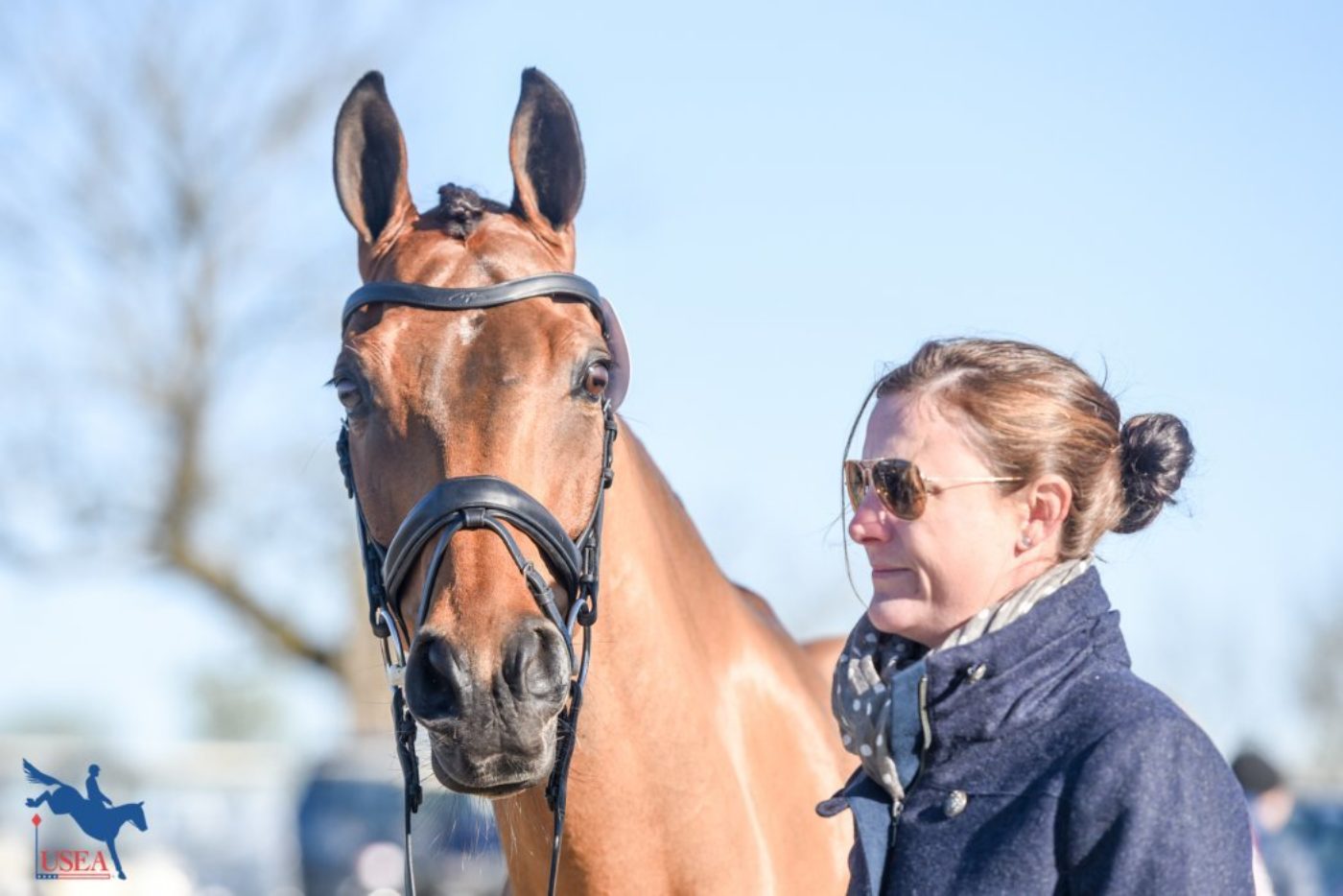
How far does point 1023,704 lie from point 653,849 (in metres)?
1.24

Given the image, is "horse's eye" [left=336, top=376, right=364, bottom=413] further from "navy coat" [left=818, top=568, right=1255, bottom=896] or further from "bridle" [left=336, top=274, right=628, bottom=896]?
"navy coat" [left=818, top=568, right=1255, bottom=896]

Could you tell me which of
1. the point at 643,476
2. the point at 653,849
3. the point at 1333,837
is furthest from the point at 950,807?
the point at 1333,837

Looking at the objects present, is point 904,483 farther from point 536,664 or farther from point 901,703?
point 536,664

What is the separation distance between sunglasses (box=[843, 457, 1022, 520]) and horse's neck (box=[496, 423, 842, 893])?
3.40 feet

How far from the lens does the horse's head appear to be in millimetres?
2984

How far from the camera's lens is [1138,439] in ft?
8.32

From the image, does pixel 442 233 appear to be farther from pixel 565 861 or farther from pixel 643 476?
pixel 565 861

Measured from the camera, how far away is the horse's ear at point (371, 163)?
12.6 feet

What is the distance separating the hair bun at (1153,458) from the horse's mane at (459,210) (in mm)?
1729

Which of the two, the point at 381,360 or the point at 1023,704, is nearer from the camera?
the point at 1023,704

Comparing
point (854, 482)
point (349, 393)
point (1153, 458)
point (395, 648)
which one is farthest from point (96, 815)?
point (1153, 458)

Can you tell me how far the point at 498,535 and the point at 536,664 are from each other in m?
A: 0.27

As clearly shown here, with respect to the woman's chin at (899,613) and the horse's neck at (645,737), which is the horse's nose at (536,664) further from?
the woman's chin at (899,613)

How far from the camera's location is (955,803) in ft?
7.57
